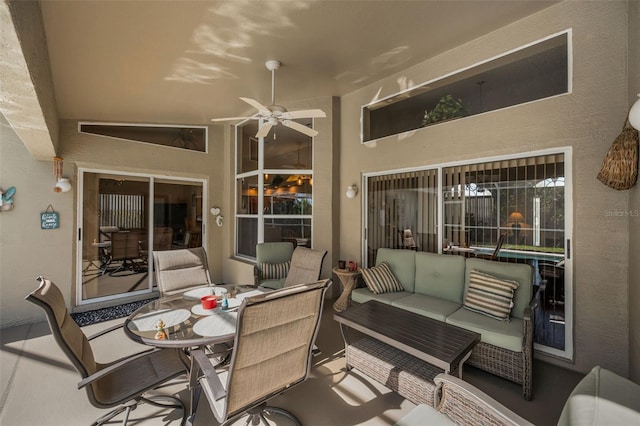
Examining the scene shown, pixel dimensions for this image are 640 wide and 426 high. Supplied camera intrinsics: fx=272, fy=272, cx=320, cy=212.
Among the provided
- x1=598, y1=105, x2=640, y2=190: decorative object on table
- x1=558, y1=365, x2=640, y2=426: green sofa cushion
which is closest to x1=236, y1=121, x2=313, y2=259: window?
x1=598, y1=105, x2=640, y2=190: decorative object on table

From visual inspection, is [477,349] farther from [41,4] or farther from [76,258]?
[76,258]

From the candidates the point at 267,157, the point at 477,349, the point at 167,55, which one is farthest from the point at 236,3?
the point at 477,349

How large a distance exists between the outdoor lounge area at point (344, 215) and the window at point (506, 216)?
0.02 meters

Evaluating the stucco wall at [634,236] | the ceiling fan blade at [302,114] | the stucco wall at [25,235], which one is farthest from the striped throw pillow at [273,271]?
the stucco wall at [634,236]

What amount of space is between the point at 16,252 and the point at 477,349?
5.98 meters

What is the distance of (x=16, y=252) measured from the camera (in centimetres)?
386

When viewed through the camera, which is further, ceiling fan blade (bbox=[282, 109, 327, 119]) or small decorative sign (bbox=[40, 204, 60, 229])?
small decorative sign (bbox=[40, 204, 60, 229])

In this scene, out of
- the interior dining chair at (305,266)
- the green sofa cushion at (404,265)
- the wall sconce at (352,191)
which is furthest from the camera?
the wall sconce at (352,191)

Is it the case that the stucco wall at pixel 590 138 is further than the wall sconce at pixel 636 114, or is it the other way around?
the stucco wall at pixel 590 138

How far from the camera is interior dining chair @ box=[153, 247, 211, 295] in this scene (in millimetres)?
2953

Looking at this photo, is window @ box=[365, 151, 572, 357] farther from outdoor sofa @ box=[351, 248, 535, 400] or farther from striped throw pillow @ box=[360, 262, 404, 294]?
striped throw pillow @ box=[360, 262, 404, 294]

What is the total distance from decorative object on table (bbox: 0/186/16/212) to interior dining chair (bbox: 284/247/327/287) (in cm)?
398

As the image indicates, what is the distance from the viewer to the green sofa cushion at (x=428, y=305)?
290 cm

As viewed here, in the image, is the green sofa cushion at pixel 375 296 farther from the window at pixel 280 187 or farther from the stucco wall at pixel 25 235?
the stucco wall at pixel 25 235
